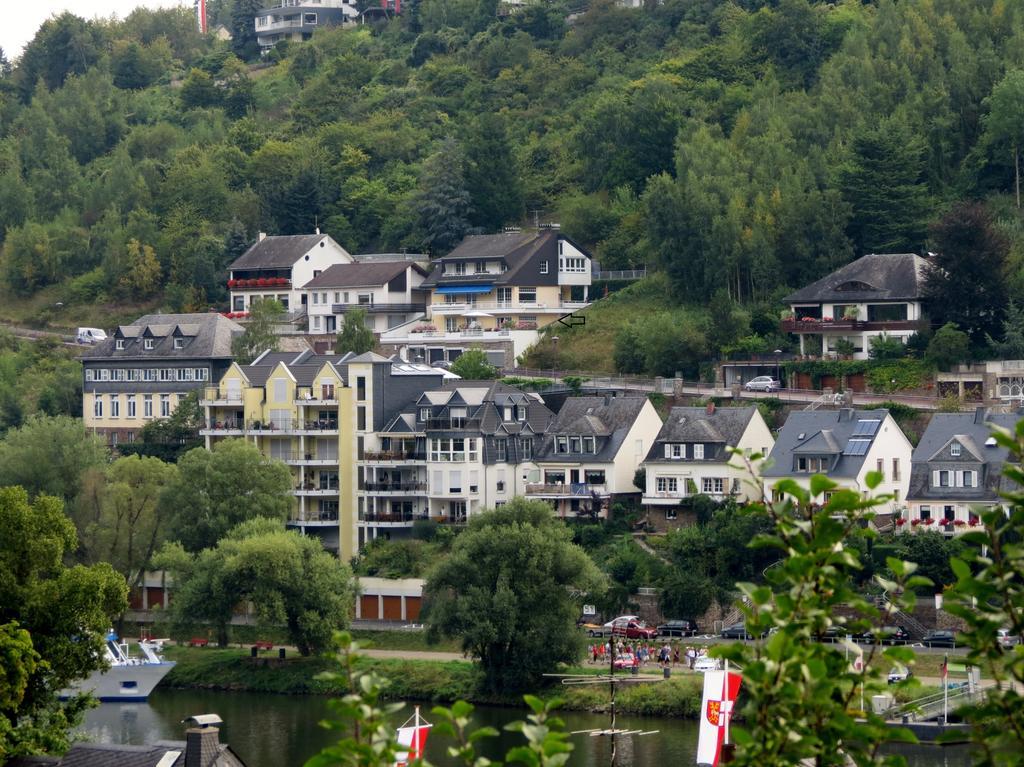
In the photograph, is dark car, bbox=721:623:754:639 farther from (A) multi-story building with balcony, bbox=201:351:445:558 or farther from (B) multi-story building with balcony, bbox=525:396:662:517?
(A) multi-story building with balcony, bbox=201:351:445:558

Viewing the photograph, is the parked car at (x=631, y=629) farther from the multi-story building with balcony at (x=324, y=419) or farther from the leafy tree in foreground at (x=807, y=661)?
the leafy tree in foreground at (x=807, y=661)

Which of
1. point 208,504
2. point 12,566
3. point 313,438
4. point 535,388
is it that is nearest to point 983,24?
point 535,388

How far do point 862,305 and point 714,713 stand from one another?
127 ft

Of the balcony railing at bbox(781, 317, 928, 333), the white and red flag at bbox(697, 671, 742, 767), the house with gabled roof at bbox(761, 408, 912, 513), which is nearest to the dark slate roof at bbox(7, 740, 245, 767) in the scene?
the white and red flag at bbox(697, 671, 742, 767)

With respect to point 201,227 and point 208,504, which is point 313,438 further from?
point 201,227

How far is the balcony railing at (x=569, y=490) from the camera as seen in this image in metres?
72.9

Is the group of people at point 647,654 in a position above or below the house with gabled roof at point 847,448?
below

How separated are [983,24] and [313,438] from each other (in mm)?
37350

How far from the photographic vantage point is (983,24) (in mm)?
93000

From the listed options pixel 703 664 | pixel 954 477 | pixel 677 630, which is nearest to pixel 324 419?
pixel 677 630

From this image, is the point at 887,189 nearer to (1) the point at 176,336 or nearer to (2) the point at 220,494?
(2) the point at 220,494

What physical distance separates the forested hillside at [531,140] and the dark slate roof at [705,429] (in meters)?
9.60

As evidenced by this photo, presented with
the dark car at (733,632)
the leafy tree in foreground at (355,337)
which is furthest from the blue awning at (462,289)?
the dark car at (733,632)

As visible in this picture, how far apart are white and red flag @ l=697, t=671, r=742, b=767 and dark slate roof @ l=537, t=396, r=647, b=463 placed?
31447mm
